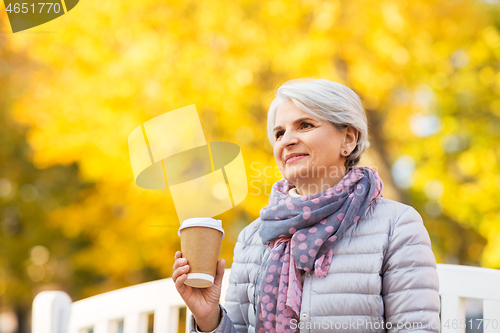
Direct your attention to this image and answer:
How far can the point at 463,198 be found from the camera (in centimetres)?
462

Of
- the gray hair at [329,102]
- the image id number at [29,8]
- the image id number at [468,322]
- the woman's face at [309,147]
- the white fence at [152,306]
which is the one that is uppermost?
the image id number at [29,8]

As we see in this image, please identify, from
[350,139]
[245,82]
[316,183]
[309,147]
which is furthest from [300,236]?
[245,82]

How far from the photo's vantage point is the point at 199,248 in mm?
1605

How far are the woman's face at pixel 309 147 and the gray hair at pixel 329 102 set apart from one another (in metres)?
0.03

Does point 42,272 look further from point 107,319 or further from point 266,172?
point 107,319

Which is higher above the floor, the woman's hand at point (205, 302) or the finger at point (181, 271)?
the finger at point (181, 271)

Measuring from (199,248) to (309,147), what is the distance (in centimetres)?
59

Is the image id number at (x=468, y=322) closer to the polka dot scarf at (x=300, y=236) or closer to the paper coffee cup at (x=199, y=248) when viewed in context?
the polka dot scarf at (x=300, y=236)

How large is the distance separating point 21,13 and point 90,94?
51.1 inches

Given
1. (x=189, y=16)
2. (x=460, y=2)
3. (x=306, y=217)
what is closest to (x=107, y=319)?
(x=306, y=217)

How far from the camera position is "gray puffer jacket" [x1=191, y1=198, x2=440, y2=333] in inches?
61.0

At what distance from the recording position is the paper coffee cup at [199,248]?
160cm
